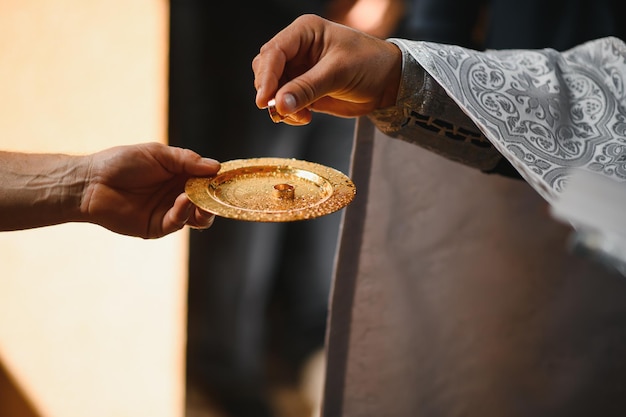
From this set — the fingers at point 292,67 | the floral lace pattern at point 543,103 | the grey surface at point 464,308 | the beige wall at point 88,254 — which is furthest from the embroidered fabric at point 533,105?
the beige wall at point 88,254

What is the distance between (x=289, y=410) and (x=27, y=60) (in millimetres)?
1444

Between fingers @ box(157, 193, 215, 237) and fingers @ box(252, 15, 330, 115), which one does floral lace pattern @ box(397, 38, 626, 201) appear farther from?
fingers @ box(157, 193, 215, 237)

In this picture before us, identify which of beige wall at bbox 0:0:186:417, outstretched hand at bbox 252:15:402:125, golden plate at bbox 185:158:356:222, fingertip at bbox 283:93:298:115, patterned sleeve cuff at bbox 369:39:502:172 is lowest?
beige wall at bbox 0:0:186:417

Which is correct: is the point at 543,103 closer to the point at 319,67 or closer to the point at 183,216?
the point at 319,67

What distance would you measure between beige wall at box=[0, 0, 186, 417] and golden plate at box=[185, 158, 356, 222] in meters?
0.78

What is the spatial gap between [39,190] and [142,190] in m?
0.15

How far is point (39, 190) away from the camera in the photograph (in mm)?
→ 847

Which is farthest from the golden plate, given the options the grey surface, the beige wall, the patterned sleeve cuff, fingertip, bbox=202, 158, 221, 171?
the beige wall

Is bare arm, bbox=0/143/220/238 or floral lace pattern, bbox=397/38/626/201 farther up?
floral lace pattern, bbox=397/38/626/201

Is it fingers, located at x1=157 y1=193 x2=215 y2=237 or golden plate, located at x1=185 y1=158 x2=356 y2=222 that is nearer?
golden plate, located at x1=185 y1=158 x2=356 y2=222

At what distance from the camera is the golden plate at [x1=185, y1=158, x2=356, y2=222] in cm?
67

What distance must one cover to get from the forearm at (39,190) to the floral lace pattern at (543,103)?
1.73 ft

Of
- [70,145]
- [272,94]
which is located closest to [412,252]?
[272,94]

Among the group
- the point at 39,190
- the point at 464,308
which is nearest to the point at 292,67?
the point at 39,190
